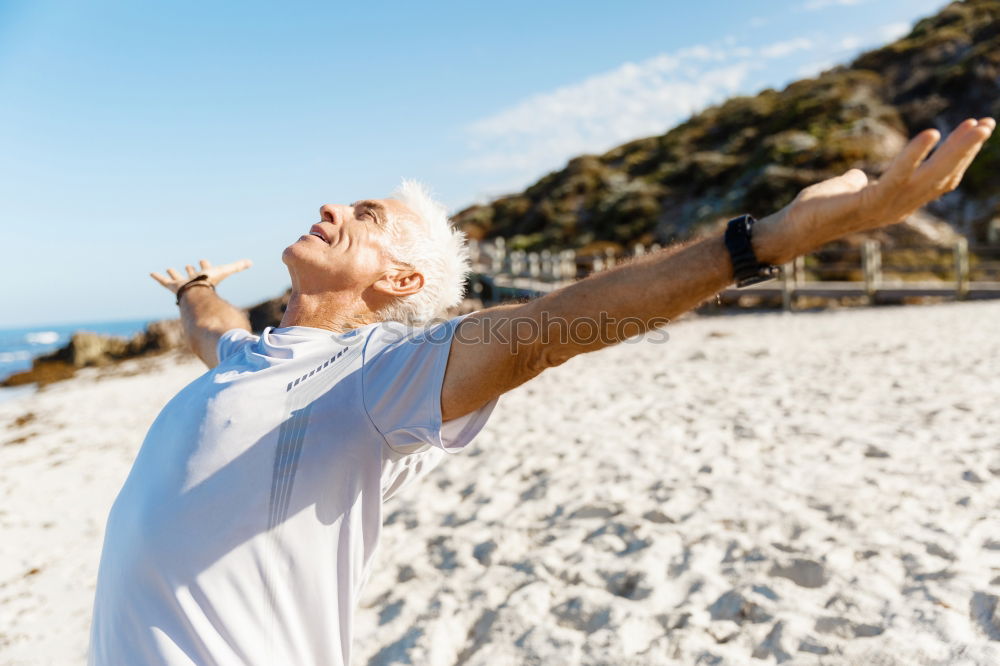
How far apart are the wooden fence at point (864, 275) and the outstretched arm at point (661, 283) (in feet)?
31.1

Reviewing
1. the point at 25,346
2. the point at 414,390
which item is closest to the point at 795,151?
the point at 414,390

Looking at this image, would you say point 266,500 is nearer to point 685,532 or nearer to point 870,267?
point 685,532

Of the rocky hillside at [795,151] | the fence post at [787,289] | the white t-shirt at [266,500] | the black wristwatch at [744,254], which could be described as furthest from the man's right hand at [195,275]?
the rocky hillside at [795,151]

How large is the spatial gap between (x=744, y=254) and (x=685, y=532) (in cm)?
265

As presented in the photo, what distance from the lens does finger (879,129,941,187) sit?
0.92 metres

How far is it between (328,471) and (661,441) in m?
3.88

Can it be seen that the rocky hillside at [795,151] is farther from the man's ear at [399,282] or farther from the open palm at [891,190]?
the open palm at [891,190]

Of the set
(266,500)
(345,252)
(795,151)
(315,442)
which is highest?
(795,151)

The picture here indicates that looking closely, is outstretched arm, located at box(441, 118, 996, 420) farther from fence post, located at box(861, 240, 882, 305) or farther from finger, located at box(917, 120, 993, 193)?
fence post, located at box(861, 240, 882, 305)

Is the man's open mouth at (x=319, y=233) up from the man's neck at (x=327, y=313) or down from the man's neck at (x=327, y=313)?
up

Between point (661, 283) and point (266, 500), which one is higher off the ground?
point (661, 283)

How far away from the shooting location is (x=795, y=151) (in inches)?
790

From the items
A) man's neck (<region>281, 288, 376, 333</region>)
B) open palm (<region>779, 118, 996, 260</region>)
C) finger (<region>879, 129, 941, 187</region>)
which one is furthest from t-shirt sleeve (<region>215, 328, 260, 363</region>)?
finger (<region>879, 129, 941, 187</region>)

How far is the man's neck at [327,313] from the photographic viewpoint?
1.73 metres
